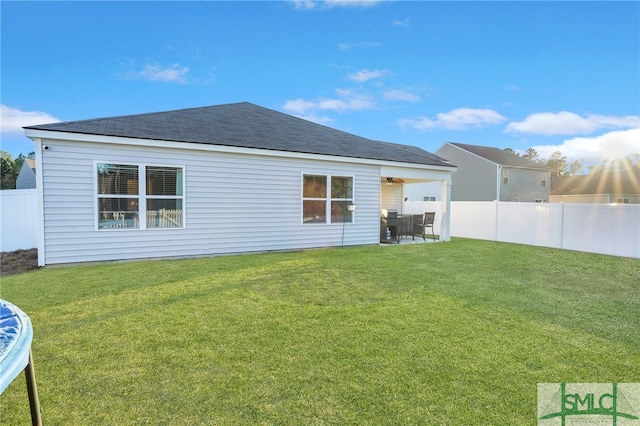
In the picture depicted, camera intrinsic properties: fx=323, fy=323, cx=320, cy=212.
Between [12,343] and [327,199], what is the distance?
856 cm

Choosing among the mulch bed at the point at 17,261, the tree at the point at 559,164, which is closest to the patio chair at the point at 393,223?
the mulch bed at the point at 17,261

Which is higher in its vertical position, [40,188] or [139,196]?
[40,188]

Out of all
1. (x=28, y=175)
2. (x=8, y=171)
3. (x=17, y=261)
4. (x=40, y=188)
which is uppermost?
(x=8, y=171)

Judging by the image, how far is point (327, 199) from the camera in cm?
968

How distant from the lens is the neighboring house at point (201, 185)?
267 inches

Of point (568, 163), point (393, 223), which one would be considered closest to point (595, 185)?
Answer: point (568, 163)

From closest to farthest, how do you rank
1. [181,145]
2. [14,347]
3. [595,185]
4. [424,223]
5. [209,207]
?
[14,347] < [181,145] < [209,207] < [424,223] < [595,185]

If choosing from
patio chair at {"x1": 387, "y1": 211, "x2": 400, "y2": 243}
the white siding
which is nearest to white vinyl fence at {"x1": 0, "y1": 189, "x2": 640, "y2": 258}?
the white siding

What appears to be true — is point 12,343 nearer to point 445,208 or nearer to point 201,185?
point 201,185

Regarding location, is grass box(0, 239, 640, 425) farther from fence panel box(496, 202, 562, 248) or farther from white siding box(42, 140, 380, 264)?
fence panel box(496, 202, 562, 248)

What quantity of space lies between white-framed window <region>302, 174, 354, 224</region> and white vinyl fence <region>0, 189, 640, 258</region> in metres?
6.18

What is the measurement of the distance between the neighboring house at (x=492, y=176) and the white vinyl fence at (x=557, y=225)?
11127mm

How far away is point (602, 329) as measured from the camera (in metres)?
3.68

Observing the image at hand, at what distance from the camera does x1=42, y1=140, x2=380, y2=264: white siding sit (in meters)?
6.75
